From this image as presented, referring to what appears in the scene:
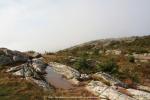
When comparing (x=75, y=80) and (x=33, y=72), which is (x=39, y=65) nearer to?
(x=33, y=72)

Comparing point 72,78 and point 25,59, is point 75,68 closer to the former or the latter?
point 72,78

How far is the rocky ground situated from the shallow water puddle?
23 centimetres

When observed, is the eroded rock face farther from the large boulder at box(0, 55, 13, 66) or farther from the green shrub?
the large boulder at box(0, 55, 13, 66)

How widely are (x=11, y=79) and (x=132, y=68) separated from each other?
21717 mm

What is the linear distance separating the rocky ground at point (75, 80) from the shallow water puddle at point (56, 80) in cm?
23

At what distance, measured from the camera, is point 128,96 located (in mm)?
32719

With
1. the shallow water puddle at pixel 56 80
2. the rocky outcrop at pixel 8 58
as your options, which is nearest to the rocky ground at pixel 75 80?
the rocky outcrop at pixel 8 58

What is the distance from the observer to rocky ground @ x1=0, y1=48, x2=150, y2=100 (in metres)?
33.9

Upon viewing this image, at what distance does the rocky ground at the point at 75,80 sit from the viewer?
3388 cm

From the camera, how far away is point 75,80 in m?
40.0

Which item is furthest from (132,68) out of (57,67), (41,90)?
(41,90)

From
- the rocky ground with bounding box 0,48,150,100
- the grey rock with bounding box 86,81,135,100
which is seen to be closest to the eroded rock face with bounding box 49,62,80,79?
the rocky ground with bounding box 0,48,150,100

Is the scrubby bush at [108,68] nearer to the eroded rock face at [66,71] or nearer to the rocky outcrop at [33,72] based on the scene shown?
the eroded rock face at [66,71]

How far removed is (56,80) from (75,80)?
110 inches
